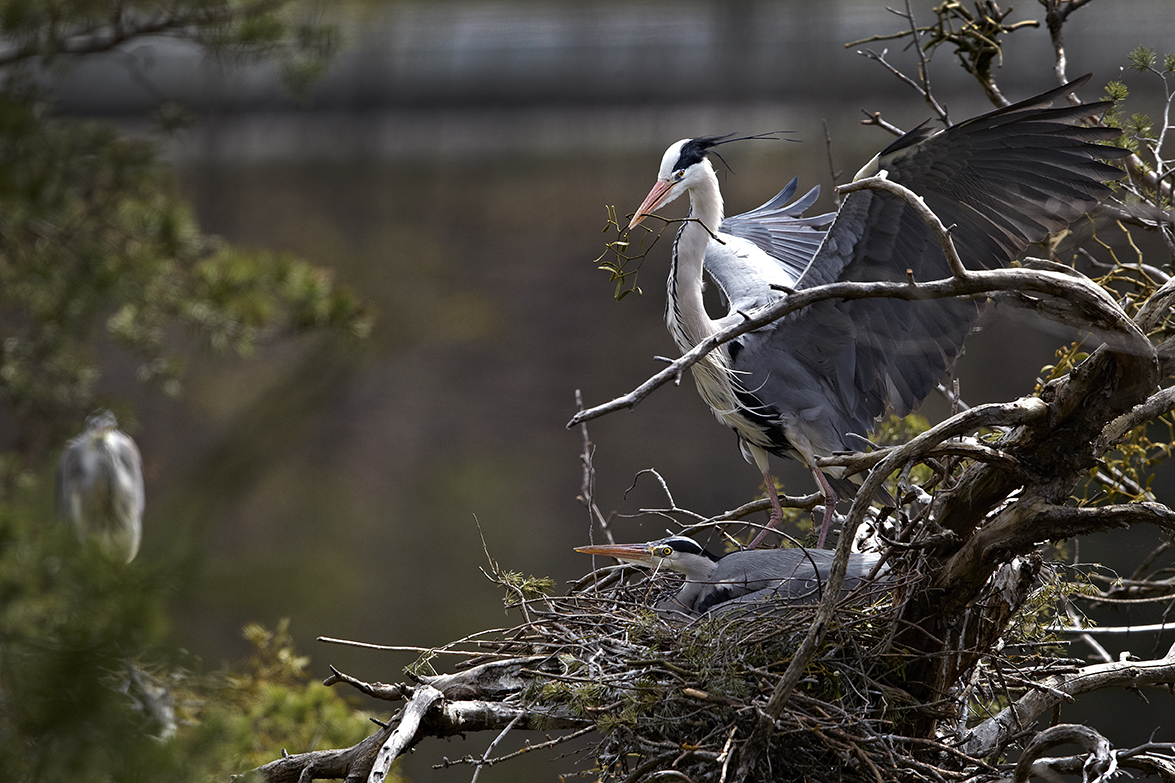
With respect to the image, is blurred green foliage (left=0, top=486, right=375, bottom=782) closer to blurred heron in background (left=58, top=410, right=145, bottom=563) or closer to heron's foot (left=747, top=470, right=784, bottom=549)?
heron's foot (left=747, top=470, right=784, bottom=549)

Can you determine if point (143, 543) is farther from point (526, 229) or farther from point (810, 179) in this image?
point (526, 229)

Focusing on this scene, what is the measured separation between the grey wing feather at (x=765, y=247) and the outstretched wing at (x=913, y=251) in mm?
148

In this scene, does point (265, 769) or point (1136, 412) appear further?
point (265, 769)

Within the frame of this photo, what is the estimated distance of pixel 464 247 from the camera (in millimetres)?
6742

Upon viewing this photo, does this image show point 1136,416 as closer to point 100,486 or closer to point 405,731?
point 405,731

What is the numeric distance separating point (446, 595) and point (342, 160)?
121 inches

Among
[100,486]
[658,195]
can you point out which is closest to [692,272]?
[658,195]

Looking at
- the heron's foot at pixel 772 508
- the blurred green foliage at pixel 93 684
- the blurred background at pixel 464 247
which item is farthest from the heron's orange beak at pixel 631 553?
the blurred background at pixel 464 247

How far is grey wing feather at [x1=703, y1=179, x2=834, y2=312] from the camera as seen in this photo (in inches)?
88.6

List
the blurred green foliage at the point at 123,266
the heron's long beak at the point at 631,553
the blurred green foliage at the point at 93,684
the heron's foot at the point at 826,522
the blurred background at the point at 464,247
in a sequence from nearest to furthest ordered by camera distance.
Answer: the blurred green foliage at the point at 93,684
the heron's long beak at the point at 631,553
the heron's foot at the point at 826,522
the blurred green foliage at the point at 123,266
the blurred background at the point at 464,247

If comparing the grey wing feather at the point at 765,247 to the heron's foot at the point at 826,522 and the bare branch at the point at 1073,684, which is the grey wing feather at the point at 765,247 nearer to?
the heron's foot at the point at 826,522

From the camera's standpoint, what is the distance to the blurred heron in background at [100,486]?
3826mm

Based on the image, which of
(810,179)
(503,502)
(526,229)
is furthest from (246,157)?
Result: (810,179)

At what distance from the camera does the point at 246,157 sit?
682 centimetres
